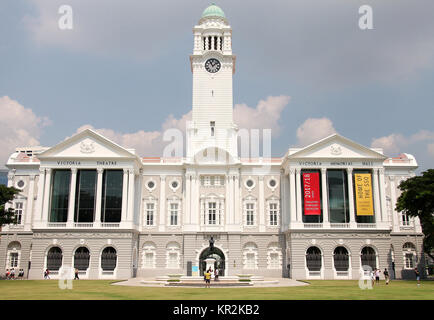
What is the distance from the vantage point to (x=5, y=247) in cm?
5972

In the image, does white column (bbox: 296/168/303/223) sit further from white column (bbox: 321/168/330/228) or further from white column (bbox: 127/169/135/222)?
white column (bbox: 127/169/135/222)

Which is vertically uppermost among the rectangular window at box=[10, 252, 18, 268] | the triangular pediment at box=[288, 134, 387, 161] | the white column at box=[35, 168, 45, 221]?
the triangular pediment at box=[288, 134, 387, 161]

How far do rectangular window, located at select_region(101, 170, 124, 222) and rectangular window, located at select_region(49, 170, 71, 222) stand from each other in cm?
448

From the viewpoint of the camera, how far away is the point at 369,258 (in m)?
54.6

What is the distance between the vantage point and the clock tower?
202 ft

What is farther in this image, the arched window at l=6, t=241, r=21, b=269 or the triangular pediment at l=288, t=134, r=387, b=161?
the arched window at l=6, t=241, r=21, b=269

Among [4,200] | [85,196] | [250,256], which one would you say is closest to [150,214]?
[85,196]

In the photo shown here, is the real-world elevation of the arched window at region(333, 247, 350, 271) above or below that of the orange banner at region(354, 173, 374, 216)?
below

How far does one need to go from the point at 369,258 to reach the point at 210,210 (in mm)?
20024

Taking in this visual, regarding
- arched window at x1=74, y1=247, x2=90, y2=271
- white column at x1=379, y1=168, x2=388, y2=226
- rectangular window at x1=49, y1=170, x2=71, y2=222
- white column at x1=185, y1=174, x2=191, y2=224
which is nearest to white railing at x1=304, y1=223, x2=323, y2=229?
white column at x1=379, y1=168, x2=388, y2=226

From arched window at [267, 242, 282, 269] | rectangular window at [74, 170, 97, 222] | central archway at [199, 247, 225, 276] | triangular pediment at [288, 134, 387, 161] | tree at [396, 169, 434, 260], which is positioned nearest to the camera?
tree at [396, 169, 434, 260]

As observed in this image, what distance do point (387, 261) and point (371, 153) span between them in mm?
12992
